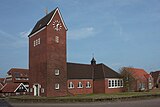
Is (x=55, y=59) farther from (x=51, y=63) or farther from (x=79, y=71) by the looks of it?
(x=79, y=71)

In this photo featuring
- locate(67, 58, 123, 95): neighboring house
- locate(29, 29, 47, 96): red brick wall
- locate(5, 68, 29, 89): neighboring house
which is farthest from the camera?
locate(5, 68, 29, 89): neighboring house

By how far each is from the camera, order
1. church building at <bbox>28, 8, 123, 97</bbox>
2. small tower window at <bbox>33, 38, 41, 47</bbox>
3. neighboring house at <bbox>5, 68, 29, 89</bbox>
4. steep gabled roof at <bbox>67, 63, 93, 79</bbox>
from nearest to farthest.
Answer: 1. church building at <bbox>28, 8, 123, 97</bbox>
2. small tower window at <bbox>33, 38, 41, 47</bbox>
3. steep gabled roof at <bbox>67, 63, 93, 79</bbox>
4. neighboring house at <bbox>5, 68, 29, 89</bbox>

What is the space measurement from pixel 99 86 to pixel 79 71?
5852 mm

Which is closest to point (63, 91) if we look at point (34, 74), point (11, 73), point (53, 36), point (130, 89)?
point (34, 74)

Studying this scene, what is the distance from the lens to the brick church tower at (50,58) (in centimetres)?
4497

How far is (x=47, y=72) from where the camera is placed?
44.6 meters

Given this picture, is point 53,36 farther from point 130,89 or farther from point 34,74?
point 130,89

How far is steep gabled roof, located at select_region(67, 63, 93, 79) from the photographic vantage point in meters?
55.1

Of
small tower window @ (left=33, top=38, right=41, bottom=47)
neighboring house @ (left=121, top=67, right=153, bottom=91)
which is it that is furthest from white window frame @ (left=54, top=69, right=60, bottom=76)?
neighboring house @ (left=121, top=67, right=153, bottom=91)

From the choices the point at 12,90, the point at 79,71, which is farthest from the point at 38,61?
the point at 12,90

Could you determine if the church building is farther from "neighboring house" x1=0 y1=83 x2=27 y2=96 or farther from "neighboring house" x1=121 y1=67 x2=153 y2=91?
"neighboring house" x1=0 y1=83 x2=27 y2=96

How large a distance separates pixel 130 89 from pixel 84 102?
109 feet

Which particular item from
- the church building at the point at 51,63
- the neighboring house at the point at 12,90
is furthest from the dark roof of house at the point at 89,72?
the neighboring house at the point at 12,90

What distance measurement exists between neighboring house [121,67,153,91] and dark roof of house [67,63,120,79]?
118 inches
